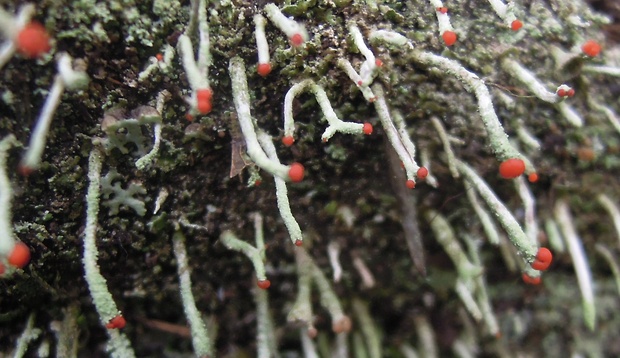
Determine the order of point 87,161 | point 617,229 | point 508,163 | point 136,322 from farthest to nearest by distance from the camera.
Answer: point 617,229, point 136,322, point 87,161, point 508,163

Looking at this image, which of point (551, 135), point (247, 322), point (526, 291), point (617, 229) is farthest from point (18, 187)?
point (617, 229)

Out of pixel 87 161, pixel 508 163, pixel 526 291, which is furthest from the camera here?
pixel 526 291

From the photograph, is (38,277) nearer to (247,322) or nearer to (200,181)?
(200,181)

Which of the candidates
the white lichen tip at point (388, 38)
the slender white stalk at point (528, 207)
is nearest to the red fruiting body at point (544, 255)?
the slender white stalk at point (528, 207)

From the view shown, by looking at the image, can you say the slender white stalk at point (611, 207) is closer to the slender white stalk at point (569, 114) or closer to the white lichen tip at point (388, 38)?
the slender white stalk at point (569, 114)

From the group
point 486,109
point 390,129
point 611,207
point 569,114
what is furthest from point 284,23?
point 611,207

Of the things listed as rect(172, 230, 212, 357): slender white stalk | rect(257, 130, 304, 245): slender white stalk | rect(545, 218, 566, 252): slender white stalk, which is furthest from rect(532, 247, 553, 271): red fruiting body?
rect(172, 230, 212, 357): slender white stalk

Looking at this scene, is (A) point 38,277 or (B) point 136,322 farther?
(B) point 136,322

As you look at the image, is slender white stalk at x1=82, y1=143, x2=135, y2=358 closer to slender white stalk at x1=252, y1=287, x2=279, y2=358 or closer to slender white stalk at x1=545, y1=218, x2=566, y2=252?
slender white stalk at x1=252, y1=287, x2=279, y2=358
